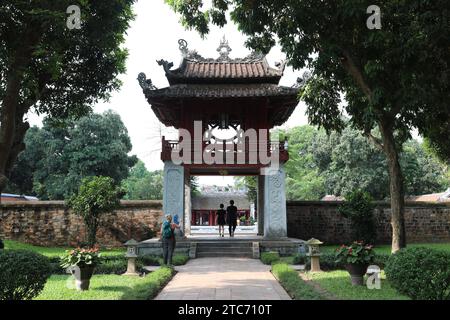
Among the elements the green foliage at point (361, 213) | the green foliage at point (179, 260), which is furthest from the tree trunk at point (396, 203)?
the green foliage at point (361, 213)

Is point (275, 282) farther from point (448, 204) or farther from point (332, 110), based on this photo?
point (448, 204)

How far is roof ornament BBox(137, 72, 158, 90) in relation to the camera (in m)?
15.8

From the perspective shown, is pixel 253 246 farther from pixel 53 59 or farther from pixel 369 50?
pixel 53 59

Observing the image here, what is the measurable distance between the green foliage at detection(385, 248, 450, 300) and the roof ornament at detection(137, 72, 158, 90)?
37.2 ft

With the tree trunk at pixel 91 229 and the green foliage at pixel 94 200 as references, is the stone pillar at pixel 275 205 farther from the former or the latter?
the tree trunk at pixel 91 229

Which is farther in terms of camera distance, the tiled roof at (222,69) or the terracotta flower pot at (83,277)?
the tiled roof at (222,69)

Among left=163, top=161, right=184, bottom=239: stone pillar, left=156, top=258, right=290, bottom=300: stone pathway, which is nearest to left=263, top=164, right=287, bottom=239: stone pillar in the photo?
left=156, top=258, right=290, bottom=300: stone pathway

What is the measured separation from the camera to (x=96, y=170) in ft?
102

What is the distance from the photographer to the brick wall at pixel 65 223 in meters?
20.2

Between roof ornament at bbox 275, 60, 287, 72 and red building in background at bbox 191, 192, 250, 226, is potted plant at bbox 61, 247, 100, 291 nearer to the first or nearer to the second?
roof ornament at bbox 275, 60, 287, 72

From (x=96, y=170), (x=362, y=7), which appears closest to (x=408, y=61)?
(x=362, y=7)

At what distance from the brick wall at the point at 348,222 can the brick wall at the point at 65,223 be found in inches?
275

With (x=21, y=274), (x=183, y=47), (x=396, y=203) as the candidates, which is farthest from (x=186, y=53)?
(x=21, y=274)

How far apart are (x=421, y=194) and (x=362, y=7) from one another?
102 ft
